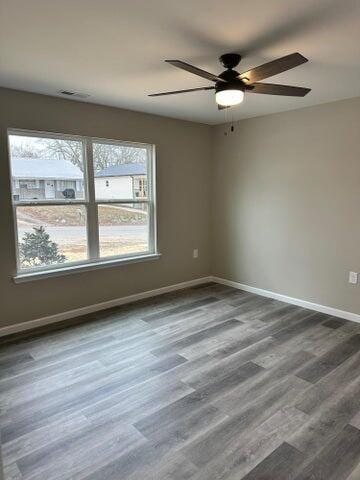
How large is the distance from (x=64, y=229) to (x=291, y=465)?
9.89 ft

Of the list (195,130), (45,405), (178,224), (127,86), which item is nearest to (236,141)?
(195,130)

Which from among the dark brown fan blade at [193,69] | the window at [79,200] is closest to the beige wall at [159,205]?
the window at [79,200]

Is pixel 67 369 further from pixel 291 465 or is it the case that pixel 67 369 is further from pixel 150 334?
pixel 291 465

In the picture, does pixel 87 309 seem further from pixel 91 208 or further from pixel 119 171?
pixel 119 171

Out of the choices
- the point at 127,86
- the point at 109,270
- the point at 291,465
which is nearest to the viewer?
the point at 291,465

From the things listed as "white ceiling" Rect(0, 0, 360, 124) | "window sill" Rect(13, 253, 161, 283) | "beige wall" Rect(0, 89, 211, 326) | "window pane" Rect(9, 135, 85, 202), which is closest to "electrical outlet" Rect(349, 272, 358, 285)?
"white ceiling" Rect(0, 0, 360, 124)

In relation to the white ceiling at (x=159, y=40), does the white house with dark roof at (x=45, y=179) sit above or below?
below

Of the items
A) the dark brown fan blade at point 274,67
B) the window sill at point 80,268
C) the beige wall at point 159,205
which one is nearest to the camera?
the dark brown fan blade at point 274,67

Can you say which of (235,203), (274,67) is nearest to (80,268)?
(235,203)

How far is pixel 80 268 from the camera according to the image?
3.77 meters

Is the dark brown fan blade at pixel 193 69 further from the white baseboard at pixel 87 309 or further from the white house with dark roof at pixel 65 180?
the white baseboard at pixel 87 309

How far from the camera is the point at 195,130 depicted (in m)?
4.75

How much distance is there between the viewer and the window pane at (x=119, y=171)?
392 cm

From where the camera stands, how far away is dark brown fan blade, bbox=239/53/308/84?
6.23 ft
